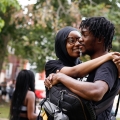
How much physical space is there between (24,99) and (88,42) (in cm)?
247

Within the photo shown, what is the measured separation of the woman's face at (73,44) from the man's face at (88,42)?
269mm

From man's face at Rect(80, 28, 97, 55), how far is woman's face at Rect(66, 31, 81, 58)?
0.27 metres

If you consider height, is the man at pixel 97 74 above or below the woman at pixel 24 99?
above

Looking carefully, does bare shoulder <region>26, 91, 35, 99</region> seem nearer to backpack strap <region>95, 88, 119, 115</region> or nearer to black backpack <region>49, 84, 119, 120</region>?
black backpack <region>49, 84, 119, 120</region>

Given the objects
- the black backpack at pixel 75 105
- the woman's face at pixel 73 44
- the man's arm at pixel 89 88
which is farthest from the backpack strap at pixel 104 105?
the woman's face at pixel 73 44

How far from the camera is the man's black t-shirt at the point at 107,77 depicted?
2.26 m

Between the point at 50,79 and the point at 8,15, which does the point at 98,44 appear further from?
the point at 8,15

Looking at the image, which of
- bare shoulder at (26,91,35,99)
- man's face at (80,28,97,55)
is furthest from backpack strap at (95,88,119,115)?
bare shoulder at (26,91,35,99)

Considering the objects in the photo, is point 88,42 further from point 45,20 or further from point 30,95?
point 45,20

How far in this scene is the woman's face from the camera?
2787mm

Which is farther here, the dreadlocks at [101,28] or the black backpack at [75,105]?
the dreadlocks at [101,28]

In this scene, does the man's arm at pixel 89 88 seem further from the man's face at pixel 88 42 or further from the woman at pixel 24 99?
the woman at pixel 24 99

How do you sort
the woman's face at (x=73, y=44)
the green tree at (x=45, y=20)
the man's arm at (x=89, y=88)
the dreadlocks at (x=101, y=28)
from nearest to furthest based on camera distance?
1. the man's arm at (x=89, y=88)
2. the dreadlocks at (x=101, y=28)
3. the woman's face at (x=73, y=44)
4. the green tree at (x=45, y=20)

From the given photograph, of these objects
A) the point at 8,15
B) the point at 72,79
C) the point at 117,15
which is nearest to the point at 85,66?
the point at 72,79
